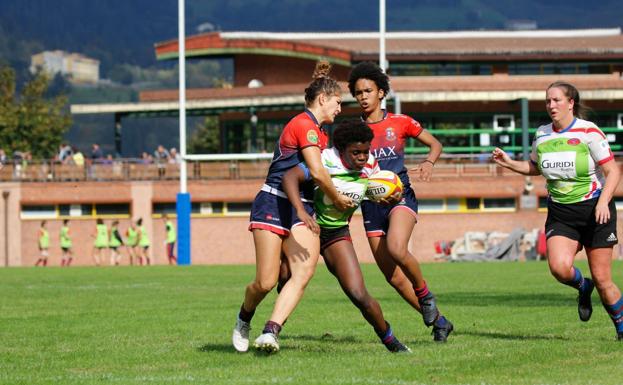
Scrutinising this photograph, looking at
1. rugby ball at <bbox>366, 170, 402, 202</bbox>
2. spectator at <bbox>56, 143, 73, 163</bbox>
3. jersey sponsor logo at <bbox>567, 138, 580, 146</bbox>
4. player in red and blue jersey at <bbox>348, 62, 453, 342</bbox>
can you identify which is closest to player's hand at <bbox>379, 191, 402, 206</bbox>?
rugby ball at <bbox>366, 170, 402, 202</bbox>

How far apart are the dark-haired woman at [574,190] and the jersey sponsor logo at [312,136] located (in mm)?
1861

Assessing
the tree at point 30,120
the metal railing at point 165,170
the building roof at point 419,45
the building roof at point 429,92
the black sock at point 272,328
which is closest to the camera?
the black sock at point 272,328

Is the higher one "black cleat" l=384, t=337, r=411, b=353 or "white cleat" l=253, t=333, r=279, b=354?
"white cleat" l=253, t=333, r=279, b=354

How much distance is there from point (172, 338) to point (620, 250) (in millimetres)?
34129

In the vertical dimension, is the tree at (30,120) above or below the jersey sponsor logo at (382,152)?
above

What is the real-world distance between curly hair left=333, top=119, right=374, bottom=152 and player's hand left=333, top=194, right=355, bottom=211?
1.28 feet

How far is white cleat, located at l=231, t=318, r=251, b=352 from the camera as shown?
410 inches

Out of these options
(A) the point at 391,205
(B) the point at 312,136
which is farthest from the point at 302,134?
(A) the point at 391,205

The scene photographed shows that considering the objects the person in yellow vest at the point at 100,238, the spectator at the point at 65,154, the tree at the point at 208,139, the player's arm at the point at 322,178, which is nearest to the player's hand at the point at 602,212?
the player's arm at the point at 322,178

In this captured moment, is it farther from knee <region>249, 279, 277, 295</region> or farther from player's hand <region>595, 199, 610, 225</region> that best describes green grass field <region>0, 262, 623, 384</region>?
player's hand <region>595, 199, 610, 225</region>

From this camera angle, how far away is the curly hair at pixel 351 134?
32.0 ft

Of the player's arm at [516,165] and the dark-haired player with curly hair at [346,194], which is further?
the player's arm at [516,165]

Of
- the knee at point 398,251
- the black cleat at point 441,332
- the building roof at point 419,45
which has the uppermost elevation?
the building roof at point 419,45

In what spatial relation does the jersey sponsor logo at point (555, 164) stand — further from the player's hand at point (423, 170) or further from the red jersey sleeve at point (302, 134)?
the red jersey sleeve at point (302, 134)
